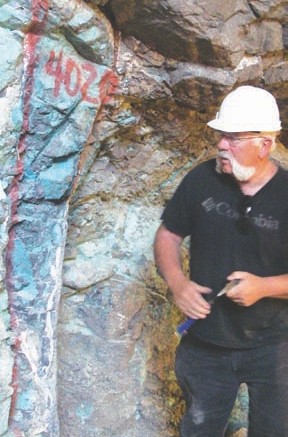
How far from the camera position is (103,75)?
182 centimetres

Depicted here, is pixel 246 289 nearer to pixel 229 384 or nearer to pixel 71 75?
pixel 229 384

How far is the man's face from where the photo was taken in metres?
1.62

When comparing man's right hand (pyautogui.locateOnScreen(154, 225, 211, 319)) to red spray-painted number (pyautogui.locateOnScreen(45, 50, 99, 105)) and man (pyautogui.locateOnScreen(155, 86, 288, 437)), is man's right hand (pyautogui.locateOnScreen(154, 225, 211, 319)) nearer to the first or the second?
man (pyautogui.locateOnScreen(155, 86, 288, 437))

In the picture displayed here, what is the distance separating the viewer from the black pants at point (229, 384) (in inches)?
67.8

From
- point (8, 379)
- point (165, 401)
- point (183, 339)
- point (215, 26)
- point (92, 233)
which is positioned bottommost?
point (165, 401)

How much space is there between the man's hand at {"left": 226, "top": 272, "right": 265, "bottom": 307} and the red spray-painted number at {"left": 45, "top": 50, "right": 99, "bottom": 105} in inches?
26.2

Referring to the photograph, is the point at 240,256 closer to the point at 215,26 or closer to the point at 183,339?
the point at 183,339

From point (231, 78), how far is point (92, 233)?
Answer: 0.68 metres

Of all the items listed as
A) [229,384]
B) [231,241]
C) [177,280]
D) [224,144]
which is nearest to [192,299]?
[177,280]

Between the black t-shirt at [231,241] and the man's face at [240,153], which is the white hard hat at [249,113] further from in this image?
the black t-shirt at [231,241]

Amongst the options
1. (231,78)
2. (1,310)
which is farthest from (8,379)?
(231,78)

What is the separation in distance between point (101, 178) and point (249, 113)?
0.63 metres

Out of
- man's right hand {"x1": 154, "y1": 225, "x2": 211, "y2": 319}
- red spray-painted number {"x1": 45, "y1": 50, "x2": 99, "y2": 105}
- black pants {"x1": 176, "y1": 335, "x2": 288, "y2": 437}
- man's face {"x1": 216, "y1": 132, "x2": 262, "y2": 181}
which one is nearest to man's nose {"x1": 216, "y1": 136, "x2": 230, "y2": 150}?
man's face {"x1": 216, "y1": 132, "x2": 262, "y2": 181}

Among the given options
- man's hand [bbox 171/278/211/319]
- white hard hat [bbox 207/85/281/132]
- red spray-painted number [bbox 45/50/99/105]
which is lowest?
man's hand [bbox 171/278/211/319]
